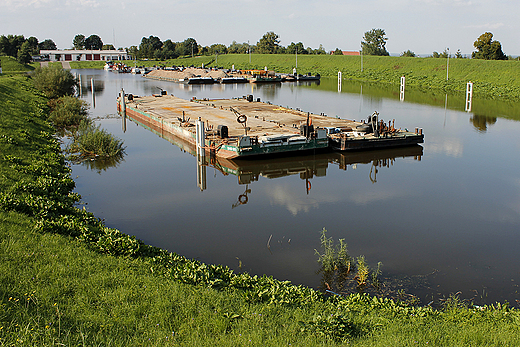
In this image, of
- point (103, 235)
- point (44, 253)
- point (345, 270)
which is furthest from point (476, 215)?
point (44, 253)

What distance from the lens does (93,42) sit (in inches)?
7530

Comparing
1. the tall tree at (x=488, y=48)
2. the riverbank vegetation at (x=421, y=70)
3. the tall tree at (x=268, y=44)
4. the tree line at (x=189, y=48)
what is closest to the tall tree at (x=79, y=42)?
the tree line at (x=189, y=48)

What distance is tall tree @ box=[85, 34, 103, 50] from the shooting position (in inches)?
7518

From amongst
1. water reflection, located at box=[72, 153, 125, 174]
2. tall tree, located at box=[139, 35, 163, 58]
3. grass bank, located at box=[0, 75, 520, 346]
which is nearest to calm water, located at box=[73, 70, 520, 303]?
water reflection, located at box=[72, 153, 125, 174]

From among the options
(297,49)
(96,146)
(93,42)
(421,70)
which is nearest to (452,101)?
(421,70)

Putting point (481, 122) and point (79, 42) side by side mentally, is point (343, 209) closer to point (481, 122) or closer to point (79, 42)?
point (481, 122)

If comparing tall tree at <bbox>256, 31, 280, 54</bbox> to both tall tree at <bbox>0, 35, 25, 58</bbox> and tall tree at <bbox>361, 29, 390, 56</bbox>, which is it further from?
tall tree at <bbox>0, 35, 25, 58</bbox>

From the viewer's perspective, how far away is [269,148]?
21.6 meters

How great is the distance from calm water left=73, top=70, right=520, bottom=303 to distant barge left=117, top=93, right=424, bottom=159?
0.66 metres

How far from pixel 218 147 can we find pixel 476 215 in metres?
11.7

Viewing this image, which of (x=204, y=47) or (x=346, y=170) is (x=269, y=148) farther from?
(x=204, y=47)

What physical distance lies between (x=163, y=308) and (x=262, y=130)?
1920 centimetres

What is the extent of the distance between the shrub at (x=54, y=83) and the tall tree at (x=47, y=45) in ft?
475

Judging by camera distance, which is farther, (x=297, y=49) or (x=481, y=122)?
(x=297, y=49)
